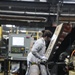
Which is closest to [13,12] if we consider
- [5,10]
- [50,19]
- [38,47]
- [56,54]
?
[5,10]

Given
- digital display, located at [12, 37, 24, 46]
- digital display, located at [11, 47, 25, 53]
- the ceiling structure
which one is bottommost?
digital display, located at [11, 47, 25, 53]

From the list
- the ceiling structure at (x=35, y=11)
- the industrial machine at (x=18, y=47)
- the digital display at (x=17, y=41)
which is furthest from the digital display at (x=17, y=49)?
the ceiling structure at (x=35, y=11)

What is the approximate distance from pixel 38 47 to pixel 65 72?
1.11 m

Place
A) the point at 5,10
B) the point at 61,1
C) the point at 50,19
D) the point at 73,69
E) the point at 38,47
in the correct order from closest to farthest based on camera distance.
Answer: the point at 73,69 → the point at 38,47 → the point at 61,1 → the point at 5,10 → the point at 50,19

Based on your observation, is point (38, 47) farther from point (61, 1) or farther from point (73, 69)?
point (61, 1)

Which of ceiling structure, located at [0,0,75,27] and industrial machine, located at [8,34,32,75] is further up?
ceiling structure, located at [0,0,75,27]

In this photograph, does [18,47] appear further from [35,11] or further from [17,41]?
[35,11]

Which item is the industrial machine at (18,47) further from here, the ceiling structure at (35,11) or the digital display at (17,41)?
the ceiling structure at (35,11)

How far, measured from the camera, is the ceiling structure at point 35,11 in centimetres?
651

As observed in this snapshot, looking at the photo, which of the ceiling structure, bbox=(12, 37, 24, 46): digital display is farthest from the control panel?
the ceiling structure

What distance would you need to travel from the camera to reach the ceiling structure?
651cm

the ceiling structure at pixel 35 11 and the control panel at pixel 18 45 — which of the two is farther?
the ceiling structure at pixel 35 11

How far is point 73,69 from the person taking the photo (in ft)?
8.62

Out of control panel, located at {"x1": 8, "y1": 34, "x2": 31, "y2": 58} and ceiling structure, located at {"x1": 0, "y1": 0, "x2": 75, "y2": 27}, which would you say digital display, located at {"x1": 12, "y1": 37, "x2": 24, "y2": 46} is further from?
ceiling structure, located at {"x1": 0, "y1": 0, "x2": 75, "y2": 27}
